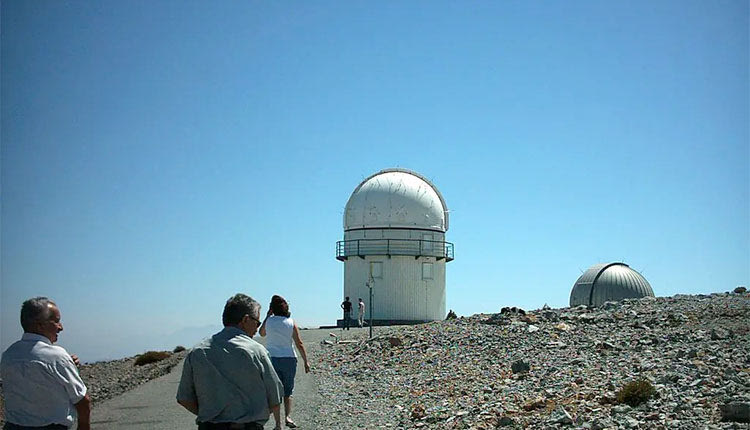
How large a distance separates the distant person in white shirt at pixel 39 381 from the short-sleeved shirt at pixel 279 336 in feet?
13.1

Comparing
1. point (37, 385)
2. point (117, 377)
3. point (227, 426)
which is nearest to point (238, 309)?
point (227, 426)

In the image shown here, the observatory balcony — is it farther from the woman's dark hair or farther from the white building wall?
the woman's dark hair

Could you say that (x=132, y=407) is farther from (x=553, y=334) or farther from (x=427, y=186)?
(x=427, y=186)

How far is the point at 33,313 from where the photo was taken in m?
5.03

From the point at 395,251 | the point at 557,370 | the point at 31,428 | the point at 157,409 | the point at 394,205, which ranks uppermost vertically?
the point at 394,205

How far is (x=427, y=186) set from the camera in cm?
3872

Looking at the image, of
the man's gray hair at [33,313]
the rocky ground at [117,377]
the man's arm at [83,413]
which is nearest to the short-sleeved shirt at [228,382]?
the man's arm at [83,413]

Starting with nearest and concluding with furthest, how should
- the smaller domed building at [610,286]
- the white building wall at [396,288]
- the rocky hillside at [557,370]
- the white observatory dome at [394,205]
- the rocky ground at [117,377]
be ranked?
the rocky hillside at [557,370]
the rocky ground at [117,377]
the smaller domed building at [610,286]
the white building wall at [396,288]
the white observatory dome at [394,205]

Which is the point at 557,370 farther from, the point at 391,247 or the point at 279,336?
the point at 391,247

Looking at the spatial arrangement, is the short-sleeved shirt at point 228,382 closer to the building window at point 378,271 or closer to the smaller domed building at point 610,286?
the building window at point 378,271

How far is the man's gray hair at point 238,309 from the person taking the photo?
519 cm

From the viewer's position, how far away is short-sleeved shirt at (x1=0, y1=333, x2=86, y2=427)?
4.91m

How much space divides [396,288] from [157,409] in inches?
959

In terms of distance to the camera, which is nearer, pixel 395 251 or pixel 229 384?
pixel 229 384
